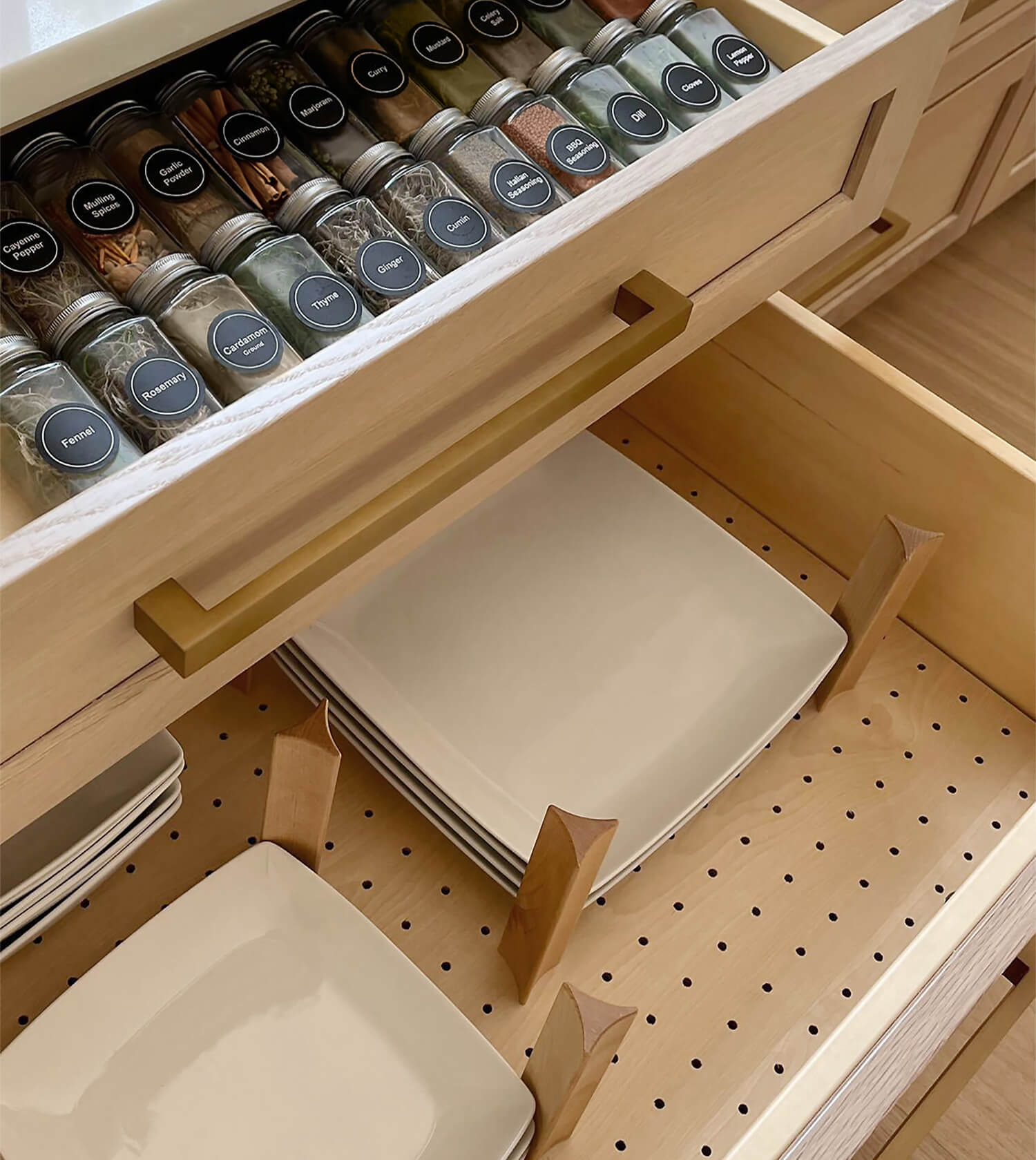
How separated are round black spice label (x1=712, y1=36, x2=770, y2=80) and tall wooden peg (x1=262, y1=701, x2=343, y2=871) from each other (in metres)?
0.54

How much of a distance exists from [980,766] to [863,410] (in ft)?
1.08

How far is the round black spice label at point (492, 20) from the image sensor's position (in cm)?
87

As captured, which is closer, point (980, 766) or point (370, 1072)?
point (370, 1072)

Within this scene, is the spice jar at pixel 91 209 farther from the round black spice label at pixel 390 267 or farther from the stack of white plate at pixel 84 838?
the stack of white plate at pixel 84 838

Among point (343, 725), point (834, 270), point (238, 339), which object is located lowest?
point (343, 725)

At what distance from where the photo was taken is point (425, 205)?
0.74 metres

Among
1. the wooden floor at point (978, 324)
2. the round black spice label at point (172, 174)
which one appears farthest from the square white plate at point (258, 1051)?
the wooden floor at point (978, 324)

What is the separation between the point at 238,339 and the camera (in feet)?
2.14

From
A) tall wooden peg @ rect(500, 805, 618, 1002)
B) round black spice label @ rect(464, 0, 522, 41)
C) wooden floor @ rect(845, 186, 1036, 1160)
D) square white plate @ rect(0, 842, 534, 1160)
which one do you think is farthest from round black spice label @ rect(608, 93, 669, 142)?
wooden floor @ rect(845, 186, 1036, 1160)

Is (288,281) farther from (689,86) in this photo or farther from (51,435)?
(689,86)

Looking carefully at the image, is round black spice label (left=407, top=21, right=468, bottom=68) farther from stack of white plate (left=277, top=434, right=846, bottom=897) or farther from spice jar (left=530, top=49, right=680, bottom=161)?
stack of white plate (left=277, top=434, right=846, bottom=897)

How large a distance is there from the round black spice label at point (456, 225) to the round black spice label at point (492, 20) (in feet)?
0.68

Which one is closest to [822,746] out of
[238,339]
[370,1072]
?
[370,1072]

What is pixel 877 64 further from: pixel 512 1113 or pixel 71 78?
pixel 512 1113
